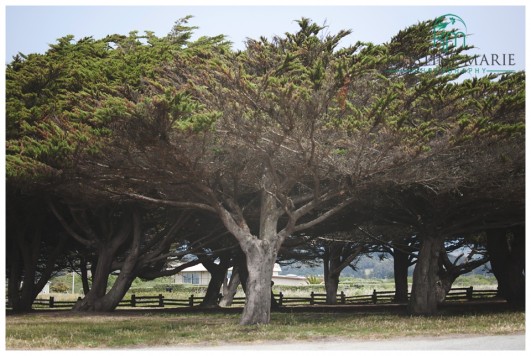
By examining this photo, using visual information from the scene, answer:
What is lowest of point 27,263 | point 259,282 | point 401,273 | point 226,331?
point 226,331

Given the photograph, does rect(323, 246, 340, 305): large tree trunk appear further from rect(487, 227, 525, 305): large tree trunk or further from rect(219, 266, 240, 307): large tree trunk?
rect(487, 227, 525, 305): large tree trunk

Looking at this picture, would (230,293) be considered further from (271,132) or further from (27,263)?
(271,132)

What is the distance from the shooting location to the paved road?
600 inches

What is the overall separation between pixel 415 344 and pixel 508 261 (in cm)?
1872

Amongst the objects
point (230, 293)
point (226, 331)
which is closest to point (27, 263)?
point (230, 293)

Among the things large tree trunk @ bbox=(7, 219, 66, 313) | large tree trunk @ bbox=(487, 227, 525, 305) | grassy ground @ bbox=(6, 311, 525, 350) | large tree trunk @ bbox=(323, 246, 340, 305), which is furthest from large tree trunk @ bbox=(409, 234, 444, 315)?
large tree trunk @ bbox=(323, 246, 340, 305)

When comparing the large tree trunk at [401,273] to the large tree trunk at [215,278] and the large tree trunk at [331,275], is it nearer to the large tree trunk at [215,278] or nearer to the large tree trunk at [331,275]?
the large tree trunk at [331,275]

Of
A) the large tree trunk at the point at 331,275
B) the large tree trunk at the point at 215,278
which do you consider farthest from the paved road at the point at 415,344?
the large tree trunk at the point at 331,275

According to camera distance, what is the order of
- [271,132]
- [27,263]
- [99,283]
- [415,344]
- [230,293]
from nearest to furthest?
[415,344], [271,132], [99,283], [27,263], [230,293]

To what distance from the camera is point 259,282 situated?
22531 mm

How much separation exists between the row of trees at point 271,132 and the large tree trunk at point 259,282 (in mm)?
42

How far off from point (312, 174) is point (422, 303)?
920 cm

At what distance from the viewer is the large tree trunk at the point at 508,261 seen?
32.5m

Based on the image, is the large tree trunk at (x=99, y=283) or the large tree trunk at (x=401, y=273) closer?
the large tree trunk at (x=99, y=283)
